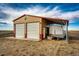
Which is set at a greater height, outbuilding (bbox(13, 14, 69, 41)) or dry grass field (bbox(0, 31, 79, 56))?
outbuilding (bbox(13, 14, 69, 41))

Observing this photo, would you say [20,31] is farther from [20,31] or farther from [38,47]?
[38,47]

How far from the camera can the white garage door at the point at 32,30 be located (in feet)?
8.76

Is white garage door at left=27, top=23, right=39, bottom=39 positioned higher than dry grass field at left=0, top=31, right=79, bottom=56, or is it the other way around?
white garage door at left=27, top=23, right=39, bottom=39

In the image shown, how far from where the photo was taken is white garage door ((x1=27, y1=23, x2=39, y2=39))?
267 centimetres

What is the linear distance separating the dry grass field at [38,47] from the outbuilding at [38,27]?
0.07 meters

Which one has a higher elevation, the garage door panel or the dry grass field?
the garage door panel

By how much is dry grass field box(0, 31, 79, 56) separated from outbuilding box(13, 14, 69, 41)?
7 cm

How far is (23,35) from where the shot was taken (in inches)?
105

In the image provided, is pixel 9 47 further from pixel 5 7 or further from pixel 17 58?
pixel 5 7

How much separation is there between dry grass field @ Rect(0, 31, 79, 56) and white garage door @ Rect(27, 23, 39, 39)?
0.08 metres

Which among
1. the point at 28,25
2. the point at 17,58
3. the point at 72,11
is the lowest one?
the point at 17,58

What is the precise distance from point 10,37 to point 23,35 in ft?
0.54

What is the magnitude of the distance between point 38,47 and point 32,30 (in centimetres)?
23

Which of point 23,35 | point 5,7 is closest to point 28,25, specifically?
point 23,35
